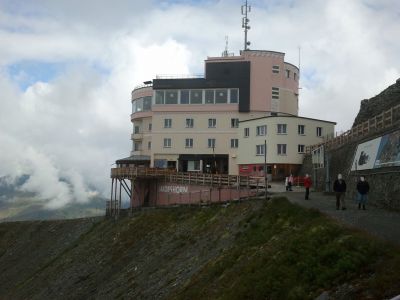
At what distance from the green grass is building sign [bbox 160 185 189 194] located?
2680 cm

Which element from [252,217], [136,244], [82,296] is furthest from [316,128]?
[82,296]

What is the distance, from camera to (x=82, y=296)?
29.5m

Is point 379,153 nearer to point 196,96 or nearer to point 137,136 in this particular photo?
point 196,96

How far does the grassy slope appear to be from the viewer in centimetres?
1327

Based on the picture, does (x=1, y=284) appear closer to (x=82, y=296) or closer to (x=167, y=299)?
(x=82, y=296)

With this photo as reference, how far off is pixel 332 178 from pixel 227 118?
1062 inches

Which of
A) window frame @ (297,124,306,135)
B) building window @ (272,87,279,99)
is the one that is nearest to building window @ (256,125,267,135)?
window frame @ (297,124,306,135)

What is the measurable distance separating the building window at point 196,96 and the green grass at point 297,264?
4159 cm

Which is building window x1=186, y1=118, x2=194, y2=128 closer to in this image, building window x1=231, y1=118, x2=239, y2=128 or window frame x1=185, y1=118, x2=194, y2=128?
window frame x1=185, y1=118, x2=194, y2=128

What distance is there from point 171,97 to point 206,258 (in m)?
41.7

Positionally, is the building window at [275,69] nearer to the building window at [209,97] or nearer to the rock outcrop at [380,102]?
the building window at [209,97]

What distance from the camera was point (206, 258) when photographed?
24.3 m

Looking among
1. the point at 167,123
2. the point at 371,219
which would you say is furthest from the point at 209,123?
the point at 371,219

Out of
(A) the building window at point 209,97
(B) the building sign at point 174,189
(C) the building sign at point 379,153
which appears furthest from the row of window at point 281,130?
(C) the building sign at point 379,153
